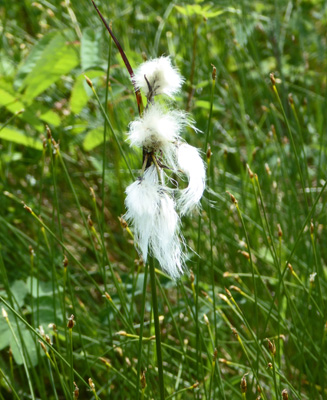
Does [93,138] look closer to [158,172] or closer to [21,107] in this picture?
[21,107]

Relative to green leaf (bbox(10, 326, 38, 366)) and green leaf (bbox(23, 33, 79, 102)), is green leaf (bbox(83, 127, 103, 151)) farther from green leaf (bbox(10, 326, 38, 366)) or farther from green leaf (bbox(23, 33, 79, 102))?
green leaf (bbox(10, 326, 38, 366))

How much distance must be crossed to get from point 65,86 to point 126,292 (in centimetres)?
104

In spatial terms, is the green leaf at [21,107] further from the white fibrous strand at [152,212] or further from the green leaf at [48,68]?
the white fibrous strand at [152,212]

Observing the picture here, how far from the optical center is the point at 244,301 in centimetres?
128

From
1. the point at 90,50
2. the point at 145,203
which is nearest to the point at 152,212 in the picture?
the point at 145,203

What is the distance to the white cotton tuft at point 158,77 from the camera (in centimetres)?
69

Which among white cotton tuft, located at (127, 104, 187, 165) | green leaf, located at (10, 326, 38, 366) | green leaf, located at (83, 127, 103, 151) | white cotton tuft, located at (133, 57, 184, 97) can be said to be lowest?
green leaf, located at (10, 326, 38, 366)

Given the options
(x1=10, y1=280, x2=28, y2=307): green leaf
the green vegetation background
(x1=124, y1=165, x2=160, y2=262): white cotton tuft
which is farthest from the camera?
(x1=10, y1=280, x2=28, y2=307): green leaf

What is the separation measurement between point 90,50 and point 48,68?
0.36 ft

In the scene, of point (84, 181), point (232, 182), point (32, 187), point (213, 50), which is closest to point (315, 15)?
point (213, 50)

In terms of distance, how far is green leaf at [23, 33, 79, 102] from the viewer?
1.32 metres

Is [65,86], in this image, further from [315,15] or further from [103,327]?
[315,15]

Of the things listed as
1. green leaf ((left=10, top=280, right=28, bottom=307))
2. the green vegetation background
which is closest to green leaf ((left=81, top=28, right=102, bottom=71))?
the green vegetation background

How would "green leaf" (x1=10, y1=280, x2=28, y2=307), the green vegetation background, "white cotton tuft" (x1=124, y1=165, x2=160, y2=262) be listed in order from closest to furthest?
1. "white cotton tuft" (x1=124, y1=165, x2=160, y2=262)
2. the green vegetation background
3. "green leaf" (x1=10, y1=280, x2=28, y2=307)
